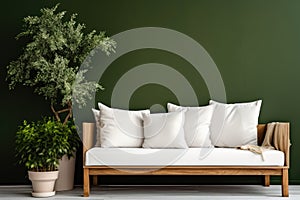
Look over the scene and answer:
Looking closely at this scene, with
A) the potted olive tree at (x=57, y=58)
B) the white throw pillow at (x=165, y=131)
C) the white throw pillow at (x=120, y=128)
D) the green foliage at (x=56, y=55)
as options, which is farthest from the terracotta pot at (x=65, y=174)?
the white throw pillow at (x=165, y=131)

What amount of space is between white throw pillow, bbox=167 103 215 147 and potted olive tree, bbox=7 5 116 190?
3.48 feet

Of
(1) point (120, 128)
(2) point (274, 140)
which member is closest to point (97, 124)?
(1) point (120, 128)

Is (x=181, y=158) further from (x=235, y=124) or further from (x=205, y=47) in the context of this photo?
(x=205, y=47)

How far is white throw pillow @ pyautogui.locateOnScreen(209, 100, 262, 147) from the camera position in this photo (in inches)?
206

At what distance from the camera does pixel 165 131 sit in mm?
5039

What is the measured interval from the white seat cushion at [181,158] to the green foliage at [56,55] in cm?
82

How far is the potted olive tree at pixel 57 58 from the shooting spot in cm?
507

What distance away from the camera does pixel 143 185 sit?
18.3 feet

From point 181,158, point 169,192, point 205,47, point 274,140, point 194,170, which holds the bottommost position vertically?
point 169,192

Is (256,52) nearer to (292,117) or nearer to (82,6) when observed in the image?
(292,117)

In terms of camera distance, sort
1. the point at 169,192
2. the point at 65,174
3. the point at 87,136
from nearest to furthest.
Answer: the point at 87,136 → the point at 169,192 → the point at 65,174

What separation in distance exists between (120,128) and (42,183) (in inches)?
38.9

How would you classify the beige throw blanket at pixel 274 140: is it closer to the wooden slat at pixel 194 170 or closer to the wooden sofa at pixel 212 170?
the wooden sofa at pixel 212 170

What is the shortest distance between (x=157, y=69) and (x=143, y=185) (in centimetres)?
135
